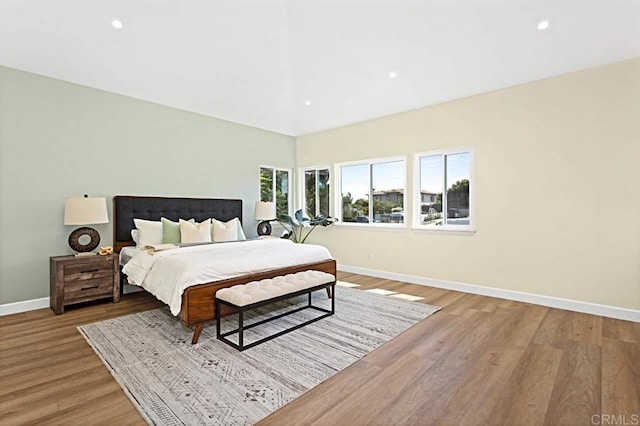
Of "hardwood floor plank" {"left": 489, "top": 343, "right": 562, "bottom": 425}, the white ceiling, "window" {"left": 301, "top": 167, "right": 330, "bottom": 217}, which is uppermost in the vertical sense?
the white ceiling

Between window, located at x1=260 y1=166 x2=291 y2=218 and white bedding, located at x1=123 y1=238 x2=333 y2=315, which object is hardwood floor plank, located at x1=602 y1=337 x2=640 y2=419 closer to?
white bedding, located at x1=123 y1=238 x2=333 y2=315

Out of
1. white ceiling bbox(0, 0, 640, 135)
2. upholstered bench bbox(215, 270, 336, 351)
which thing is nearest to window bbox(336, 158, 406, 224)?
white ceiling bbox(0, 0, 640, 135)

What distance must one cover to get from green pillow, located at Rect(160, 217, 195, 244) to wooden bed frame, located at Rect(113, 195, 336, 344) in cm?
41

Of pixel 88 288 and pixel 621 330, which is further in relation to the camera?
pixel 88 288

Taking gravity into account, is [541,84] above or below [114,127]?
above

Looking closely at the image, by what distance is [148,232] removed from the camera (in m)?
4.46

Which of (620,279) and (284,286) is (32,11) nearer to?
(284,286)

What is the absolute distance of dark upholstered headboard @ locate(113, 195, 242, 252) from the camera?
4.51m

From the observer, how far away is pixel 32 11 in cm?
318

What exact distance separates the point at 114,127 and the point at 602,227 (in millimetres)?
6522

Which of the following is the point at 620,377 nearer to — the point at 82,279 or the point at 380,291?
the point at 380,291

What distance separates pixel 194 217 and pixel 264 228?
134 cm

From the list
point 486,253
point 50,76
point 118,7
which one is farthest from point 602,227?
point 50,76
